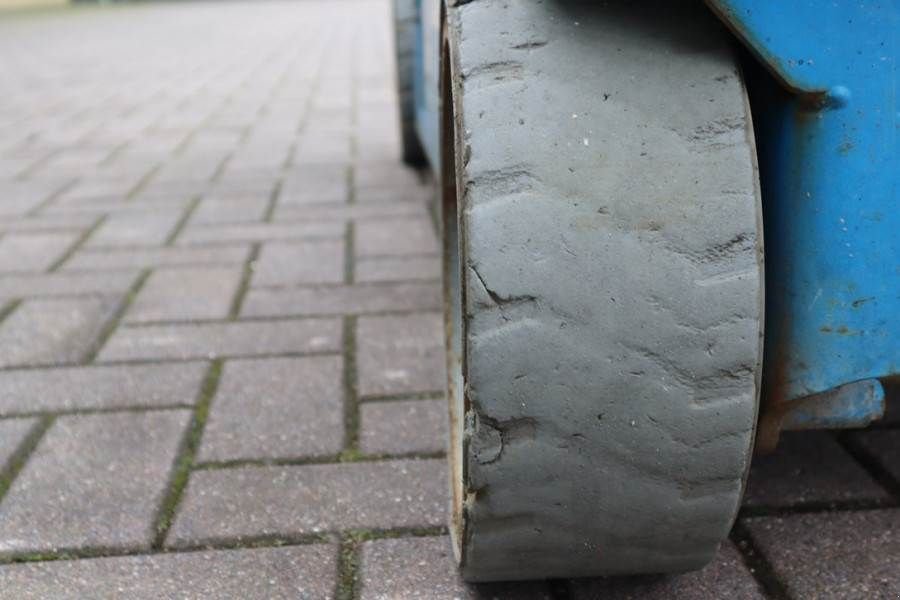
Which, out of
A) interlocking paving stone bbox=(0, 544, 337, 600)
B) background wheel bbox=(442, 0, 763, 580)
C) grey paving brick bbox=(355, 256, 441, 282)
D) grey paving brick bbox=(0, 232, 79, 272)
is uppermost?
background wheel bbox=(442, 0, 763, 580)

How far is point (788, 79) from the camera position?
3.07ft

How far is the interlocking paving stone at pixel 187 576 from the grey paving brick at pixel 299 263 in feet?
3.85

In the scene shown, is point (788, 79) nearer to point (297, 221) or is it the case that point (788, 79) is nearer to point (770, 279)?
point (770, 279)

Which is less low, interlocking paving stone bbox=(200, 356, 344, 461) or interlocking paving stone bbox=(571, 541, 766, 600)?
interlocking paving stone bbox=(571, 541, 766, 600)

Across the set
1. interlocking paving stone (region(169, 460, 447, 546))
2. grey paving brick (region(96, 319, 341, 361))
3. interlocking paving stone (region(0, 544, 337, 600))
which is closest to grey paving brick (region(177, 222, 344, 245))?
grey paving brick (region(96, 319, 341, 361))

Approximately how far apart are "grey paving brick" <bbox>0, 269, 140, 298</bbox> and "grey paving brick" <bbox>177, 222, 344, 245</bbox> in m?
0.31

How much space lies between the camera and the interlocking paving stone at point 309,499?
1.37 metres

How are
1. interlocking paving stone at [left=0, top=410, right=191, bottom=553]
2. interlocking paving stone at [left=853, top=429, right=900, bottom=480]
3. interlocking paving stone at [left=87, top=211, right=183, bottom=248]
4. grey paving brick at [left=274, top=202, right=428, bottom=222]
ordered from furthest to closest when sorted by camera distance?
1. grey paving brick at [left=274, top=202, right=428, bottom=222]
2. interlocking paving stone at [left=87, top=211, right=183, bottom=248]
3. interlocking paving stone at [left=853, top=429, right=900, bottom=480]
4. interlocking paving stone at [left=0, top=410, right=191, bottom=553]

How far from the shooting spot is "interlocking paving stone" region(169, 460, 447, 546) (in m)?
→ 1.37

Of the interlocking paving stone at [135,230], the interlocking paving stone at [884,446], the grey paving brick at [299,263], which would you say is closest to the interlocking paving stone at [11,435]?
the grey paving brick at [299,263]

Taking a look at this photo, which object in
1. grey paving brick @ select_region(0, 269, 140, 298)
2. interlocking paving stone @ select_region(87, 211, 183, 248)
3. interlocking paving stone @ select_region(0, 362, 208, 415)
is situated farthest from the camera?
interlocking paving stone @ select_region(87, 211, 183, 248)

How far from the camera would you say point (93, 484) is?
1.49 metres

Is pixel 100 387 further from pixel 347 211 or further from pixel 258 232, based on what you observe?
pixel 347 211

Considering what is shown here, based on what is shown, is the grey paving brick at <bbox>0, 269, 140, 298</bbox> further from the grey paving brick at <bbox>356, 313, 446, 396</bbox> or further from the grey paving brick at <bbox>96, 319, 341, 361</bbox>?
the grey paving brick at <bbox>356, 313, 446, 396</bbox>
